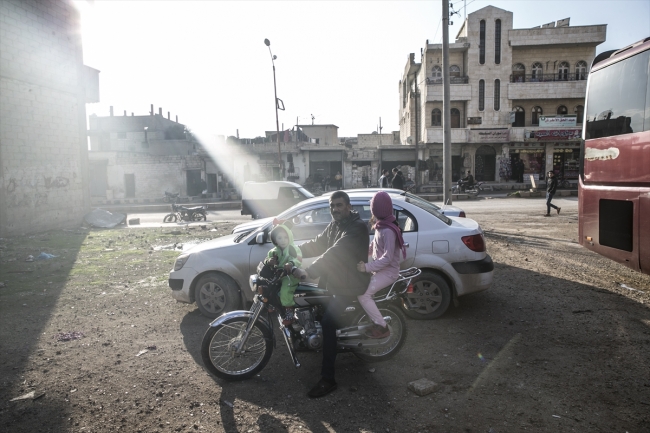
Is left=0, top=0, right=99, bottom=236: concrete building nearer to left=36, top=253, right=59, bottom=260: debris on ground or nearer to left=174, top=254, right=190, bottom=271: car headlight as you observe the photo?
left=36, top=253, right=59, bottom=260: debris on ground

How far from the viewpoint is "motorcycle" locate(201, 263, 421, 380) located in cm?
404

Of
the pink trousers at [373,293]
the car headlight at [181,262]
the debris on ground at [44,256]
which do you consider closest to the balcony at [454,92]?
the debris on ground at [44,256]

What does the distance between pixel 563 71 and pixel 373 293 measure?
44849 millimetres

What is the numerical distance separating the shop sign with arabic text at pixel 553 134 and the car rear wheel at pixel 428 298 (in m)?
38.1

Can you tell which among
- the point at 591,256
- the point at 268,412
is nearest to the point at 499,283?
the point at 591,256

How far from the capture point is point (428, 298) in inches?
223

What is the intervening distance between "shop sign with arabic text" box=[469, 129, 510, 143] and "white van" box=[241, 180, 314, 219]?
2669 cm

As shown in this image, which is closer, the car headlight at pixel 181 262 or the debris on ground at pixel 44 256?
the car headlight at pixel 181 262

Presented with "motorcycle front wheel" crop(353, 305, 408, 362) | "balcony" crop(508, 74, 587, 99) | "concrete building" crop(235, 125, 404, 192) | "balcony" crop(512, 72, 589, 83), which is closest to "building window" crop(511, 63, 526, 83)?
"balcony" crop(512, 72, 589, 83)

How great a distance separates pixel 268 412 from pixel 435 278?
2.85 metres

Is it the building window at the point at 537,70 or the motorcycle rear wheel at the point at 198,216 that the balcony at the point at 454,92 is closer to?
the building window at the point at 537,70

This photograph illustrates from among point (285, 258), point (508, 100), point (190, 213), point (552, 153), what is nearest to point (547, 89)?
point (508, 100)

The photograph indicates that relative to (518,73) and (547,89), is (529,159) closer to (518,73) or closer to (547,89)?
(547,89)

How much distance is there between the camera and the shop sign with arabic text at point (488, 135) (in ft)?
129
